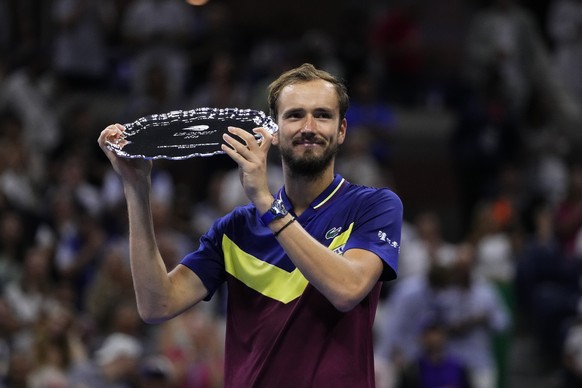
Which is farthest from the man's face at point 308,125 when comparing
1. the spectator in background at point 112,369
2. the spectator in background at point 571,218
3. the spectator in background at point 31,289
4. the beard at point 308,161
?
the spectator in background at point 571,218

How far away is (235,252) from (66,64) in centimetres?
1046

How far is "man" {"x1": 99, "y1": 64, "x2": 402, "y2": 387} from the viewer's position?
415cm

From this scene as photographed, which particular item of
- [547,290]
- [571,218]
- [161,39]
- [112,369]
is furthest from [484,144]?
[112,369]

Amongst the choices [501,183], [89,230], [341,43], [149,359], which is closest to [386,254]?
[149,359]

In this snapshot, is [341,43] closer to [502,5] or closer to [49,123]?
[502,5]

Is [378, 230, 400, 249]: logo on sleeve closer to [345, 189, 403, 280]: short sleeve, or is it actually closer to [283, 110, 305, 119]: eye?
[345, 189, 403, 280]: short sleeve

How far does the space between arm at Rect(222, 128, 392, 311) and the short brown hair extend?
377 mm

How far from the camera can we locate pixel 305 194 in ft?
14.8

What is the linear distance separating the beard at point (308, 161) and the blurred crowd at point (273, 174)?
5222 mm

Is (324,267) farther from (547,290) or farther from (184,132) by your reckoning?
(547,290)

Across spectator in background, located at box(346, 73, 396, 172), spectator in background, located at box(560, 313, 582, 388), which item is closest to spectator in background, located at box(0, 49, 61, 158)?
spectator in background, located at box(346, 73, 396, 172)

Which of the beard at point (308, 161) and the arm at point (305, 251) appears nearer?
the arm at point (305, 251)

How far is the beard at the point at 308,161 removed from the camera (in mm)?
4359

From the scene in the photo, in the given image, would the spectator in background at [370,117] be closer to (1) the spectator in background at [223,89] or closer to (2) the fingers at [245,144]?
(1) the spectator in background at [223,89]
